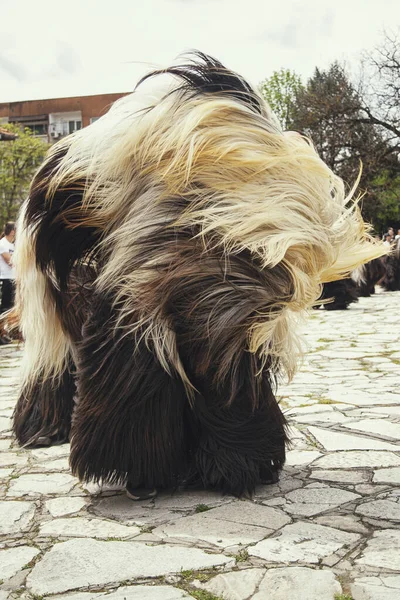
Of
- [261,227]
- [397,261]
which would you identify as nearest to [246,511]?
[261,227]

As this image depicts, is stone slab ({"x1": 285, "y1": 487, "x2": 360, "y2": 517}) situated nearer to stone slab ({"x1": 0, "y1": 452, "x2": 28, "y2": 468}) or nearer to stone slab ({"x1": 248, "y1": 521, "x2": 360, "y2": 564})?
stone slab ({"x1": 248, "y1": 521, "x2": 360, "y2": 564})

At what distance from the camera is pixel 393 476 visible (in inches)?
148

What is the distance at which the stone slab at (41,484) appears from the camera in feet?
12.4

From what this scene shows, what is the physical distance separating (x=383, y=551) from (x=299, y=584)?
1.46 ft

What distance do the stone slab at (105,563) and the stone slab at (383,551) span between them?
50 cm

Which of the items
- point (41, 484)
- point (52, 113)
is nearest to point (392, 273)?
point (41, 484)

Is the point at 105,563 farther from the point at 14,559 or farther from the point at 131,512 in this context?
the point at 131,512

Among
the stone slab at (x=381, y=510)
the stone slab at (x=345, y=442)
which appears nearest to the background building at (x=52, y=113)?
the stone slab at (x=345, y=442)

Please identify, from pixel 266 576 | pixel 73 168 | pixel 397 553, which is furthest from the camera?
pixel 73 168

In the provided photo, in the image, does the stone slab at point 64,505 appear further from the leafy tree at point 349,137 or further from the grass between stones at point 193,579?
the leafy tree at point 349,137

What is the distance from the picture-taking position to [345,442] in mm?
4531

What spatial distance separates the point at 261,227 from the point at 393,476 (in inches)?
59.4

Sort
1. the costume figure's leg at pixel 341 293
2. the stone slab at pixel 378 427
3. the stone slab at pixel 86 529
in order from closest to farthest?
the stone slab at pixel 86 529 < the stone slab at pixel 378 427 < the costume figure's leg at pixel 341 293

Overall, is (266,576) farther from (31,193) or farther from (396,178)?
(396,178)
